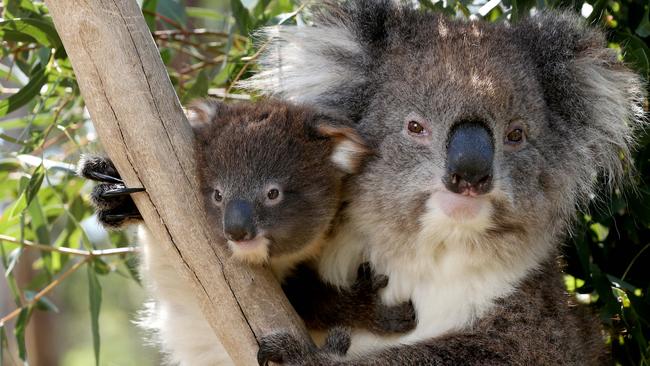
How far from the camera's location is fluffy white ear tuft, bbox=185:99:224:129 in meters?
2.78

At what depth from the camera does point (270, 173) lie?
259 cm

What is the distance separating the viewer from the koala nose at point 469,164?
7.78 ft

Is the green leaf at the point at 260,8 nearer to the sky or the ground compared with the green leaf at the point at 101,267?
nearer to the sky

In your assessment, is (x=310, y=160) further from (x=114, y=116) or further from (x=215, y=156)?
(x=114, y=116)

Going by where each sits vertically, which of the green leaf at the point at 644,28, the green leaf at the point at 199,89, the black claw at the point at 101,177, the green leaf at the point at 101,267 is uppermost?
the green leaf at the point at 644,28

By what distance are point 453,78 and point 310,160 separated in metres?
0.51

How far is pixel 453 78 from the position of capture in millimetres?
2643

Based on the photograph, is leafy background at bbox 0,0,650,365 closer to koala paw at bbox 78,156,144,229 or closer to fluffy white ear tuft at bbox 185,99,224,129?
koala paw at bbox 78,156,144,229

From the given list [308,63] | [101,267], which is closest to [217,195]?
[308,63]

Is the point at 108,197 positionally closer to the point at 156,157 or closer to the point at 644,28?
the point at 156,157

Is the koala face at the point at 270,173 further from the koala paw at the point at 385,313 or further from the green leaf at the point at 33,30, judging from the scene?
the green leaf at the point at 33,30

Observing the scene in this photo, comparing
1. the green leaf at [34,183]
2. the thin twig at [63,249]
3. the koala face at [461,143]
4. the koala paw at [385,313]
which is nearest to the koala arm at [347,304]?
the koala paw at [385,313]

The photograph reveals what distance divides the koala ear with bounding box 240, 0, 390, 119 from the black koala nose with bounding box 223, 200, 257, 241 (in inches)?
23.0

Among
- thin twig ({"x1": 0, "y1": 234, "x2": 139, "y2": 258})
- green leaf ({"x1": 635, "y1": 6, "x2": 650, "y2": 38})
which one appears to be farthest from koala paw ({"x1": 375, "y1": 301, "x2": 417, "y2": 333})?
green leaf ({"x1": 635, "y1": 6, "x2": 650, "y2": 38})
